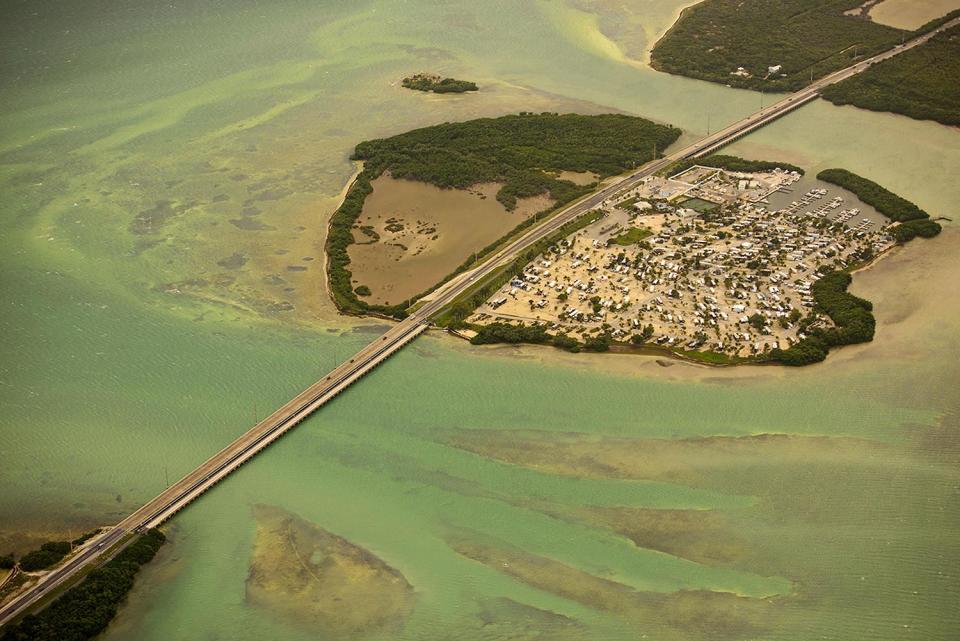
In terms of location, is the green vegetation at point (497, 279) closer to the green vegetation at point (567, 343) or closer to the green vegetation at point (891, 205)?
the green vegetation at point (567, 343)

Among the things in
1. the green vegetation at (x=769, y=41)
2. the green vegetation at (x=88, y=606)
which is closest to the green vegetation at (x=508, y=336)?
the green vegetation at (x=88, y=606)

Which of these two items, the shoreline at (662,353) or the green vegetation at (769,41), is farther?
the green vegetation at (769,41)

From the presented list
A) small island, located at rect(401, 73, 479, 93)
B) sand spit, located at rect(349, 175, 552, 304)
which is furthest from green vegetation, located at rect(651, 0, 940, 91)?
sand spit, located at rect(349, 175, 552, 304)

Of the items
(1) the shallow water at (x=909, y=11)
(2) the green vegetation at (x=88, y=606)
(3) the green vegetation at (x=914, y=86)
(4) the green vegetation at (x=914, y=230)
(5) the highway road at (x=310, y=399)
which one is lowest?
(2) the green vegetation at (x=88, y=606)

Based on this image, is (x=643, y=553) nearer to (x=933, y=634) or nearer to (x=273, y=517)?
(x=933, y=634)

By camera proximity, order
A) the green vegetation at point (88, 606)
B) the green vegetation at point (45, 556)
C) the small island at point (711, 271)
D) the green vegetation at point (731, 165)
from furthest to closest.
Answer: the green vegetation at point (731, 165) < the small island at point (711, 271) < the green vegetation at point (45, 556) < the green vegetation at point (88, 606)

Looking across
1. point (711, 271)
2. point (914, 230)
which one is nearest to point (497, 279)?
point (711, 271)

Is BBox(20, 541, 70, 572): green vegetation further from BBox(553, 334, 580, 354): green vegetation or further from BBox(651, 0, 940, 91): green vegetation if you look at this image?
BBox(651, 0, 940, 91): green vegetation
